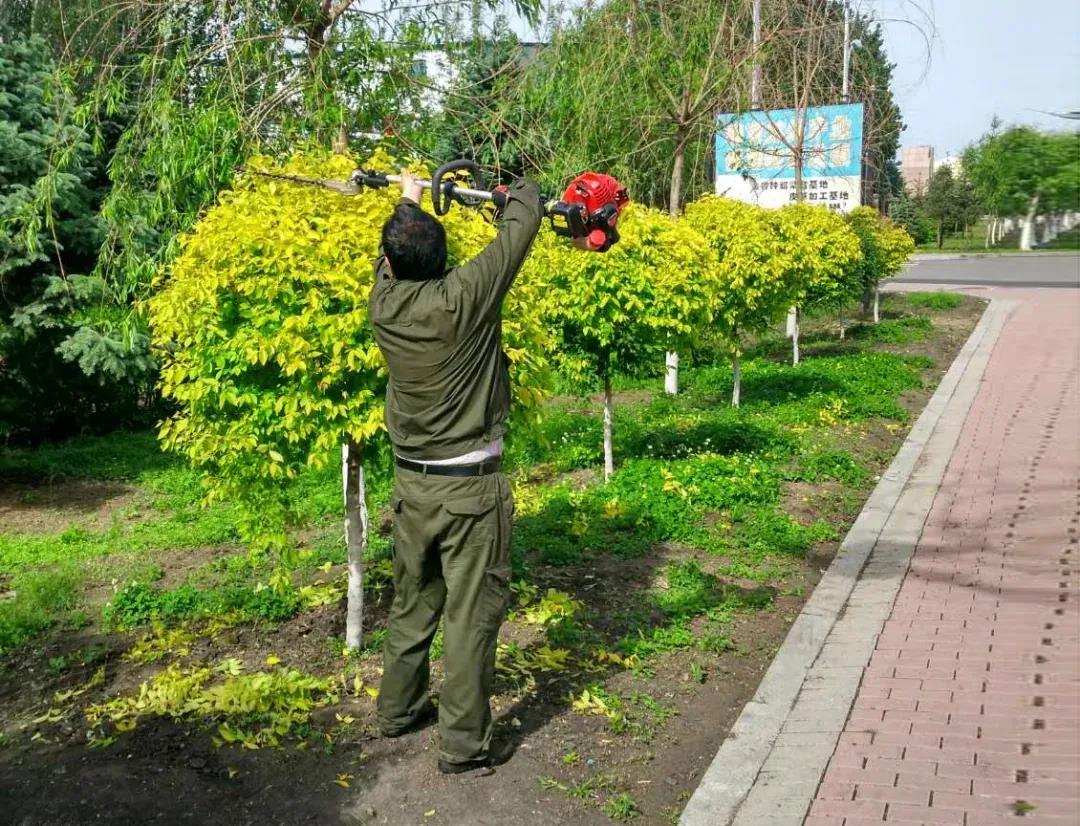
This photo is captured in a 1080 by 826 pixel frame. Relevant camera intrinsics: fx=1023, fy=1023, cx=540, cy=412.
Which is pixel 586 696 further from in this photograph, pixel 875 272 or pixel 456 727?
pixel 875 272

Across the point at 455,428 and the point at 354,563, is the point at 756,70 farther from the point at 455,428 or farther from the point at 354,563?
the point at 455,428

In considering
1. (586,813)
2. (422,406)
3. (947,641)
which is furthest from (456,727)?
(947,641)

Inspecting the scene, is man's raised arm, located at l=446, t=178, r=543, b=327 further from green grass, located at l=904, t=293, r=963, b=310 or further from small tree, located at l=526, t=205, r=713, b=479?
green grass, located at l=904, t=293, r=963, b=310

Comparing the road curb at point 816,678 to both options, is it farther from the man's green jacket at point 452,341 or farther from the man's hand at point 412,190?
the man's hand at point 412,190

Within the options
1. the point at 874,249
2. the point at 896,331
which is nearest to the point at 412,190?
the point at 896,331

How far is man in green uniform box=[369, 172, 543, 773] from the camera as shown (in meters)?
3.64

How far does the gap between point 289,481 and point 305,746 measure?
1294 millimetres

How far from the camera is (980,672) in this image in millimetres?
4594

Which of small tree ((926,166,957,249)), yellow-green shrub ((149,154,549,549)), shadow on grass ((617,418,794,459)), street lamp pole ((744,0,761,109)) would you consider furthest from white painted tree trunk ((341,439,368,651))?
street lamp pole ((744,0,761,109))

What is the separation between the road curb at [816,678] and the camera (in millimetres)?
3641

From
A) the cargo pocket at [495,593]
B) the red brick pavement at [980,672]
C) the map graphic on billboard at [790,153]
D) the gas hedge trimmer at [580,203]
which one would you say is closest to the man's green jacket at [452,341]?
the gas hedge trimmer at [580,203]

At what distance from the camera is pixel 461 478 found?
3762 millimetres

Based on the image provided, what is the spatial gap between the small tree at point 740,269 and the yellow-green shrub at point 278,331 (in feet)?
21.2

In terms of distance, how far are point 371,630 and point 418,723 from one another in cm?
108
